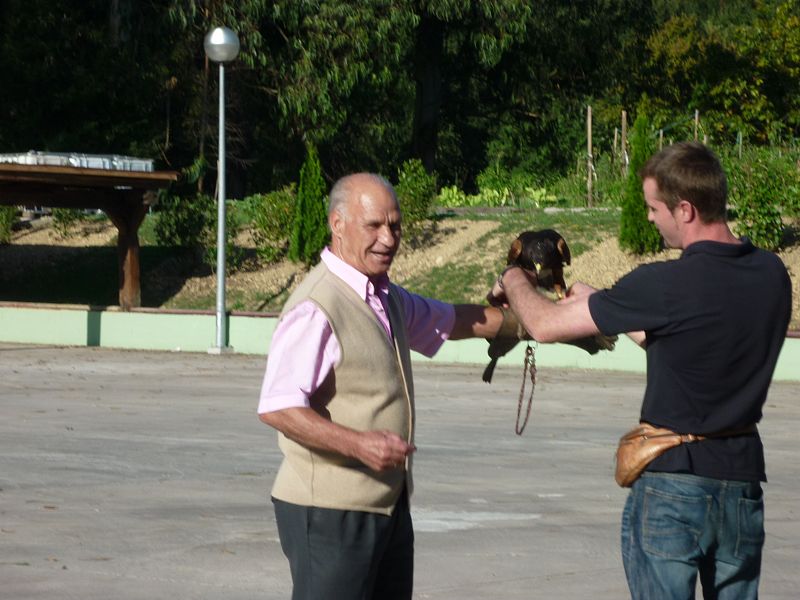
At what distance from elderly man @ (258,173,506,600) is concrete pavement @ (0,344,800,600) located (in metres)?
3.11

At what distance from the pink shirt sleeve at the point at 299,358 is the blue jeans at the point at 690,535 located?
109 centimetres

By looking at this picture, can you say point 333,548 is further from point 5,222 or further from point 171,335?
point 5,222

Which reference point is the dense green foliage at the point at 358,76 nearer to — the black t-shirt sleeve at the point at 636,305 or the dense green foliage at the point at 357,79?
the dense green foliage at the point at 357,79

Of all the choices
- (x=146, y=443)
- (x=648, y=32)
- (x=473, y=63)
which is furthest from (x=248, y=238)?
(x=146, y=443)

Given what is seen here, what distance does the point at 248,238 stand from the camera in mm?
37062

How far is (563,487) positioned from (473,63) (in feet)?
126

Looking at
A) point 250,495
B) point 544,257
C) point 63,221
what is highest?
point 544,257

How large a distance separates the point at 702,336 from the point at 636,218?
83.6ft

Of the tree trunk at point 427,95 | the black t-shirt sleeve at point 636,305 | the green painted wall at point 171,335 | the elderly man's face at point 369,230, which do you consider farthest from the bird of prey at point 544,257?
the tree trunk at point 427,95

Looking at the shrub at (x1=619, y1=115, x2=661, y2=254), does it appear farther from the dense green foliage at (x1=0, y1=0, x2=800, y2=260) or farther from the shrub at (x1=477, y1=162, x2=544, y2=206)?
the shrub at (x1=477, y1=162, x2=544, y2=206)

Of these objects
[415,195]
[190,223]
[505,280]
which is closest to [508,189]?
[415,195]

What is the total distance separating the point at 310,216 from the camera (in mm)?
33406

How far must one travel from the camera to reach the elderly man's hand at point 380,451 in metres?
4.19

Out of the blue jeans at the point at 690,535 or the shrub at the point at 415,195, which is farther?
the shrub at the point at 415,195
